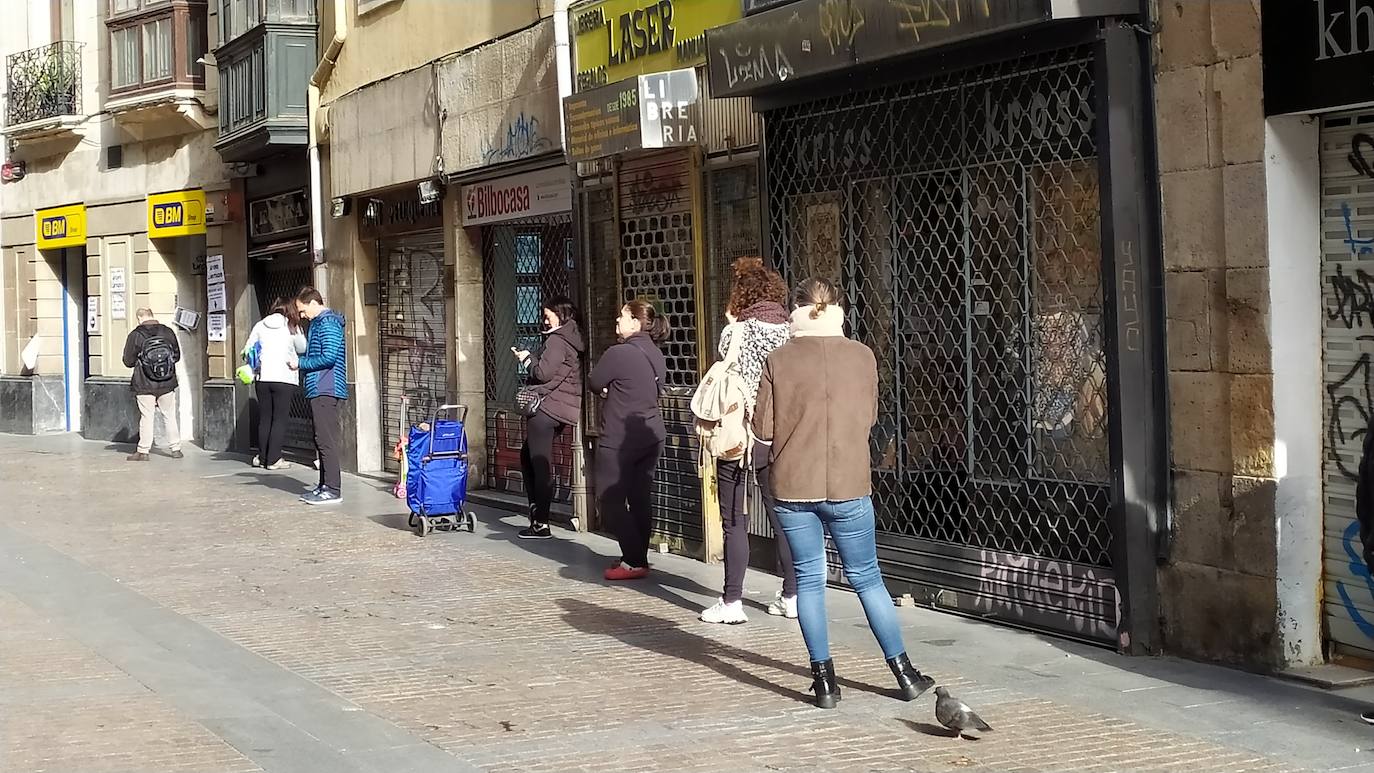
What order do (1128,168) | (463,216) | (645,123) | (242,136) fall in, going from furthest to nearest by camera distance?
(242,136)
(463,216)
(645,123)
(1128,168)

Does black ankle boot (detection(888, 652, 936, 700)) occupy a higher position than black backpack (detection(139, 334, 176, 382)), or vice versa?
black backpack (detection(139, 334, 176, 382))

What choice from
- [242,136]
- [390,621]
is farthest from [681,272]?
[242,136]

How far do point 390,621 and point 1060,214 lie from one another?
163 inches

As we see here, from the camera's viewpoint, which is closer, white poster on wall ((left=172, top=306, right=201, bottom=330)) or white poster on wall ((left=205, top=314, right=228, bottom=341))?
white poster on wall ((left=205, top=314, right=228, bottom=341))

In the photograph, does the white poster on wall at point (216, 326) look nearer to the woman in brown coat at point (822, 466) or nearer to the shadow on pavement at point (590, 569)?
the shadow on pavement at point (590, 569)

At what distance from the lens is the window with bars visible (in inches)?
883

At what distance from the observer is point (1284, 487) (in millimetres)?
7336

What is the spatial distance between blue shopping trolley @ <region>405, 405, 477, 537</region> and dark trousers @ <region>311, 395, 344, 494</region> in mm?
2187

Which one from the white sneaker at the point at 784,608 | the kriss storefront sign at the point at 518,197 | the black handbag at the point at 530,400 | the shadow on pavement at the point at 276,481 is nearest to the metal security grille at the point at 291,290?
the shadow on pavement at the point at 276,481

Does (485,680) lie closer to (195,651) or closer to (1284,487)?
(195,651)

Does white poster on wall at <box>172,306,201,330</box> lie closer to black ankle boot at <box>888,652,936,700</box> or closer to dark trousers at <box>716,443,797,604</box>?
dark trousers at <box>716,443,797,604</box>

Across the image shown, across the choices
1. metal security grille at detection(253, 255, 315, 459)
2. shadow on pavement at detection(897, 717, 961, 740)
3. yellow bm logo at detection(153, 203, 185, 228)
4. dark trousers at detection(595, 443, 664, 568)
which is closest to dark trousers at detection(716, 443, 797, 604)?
dark trousers at detection(595, 443, 664, 568)

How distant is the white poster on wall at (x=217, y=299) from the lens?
72.4 feet

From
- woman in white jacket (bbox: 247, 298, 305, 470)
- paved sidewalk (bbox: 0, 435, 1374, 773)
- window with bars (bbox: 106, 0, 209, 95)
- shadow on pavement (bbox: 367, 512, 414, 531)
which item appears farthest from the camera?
window with bars (bbox: 106, 0, 209, 95)
